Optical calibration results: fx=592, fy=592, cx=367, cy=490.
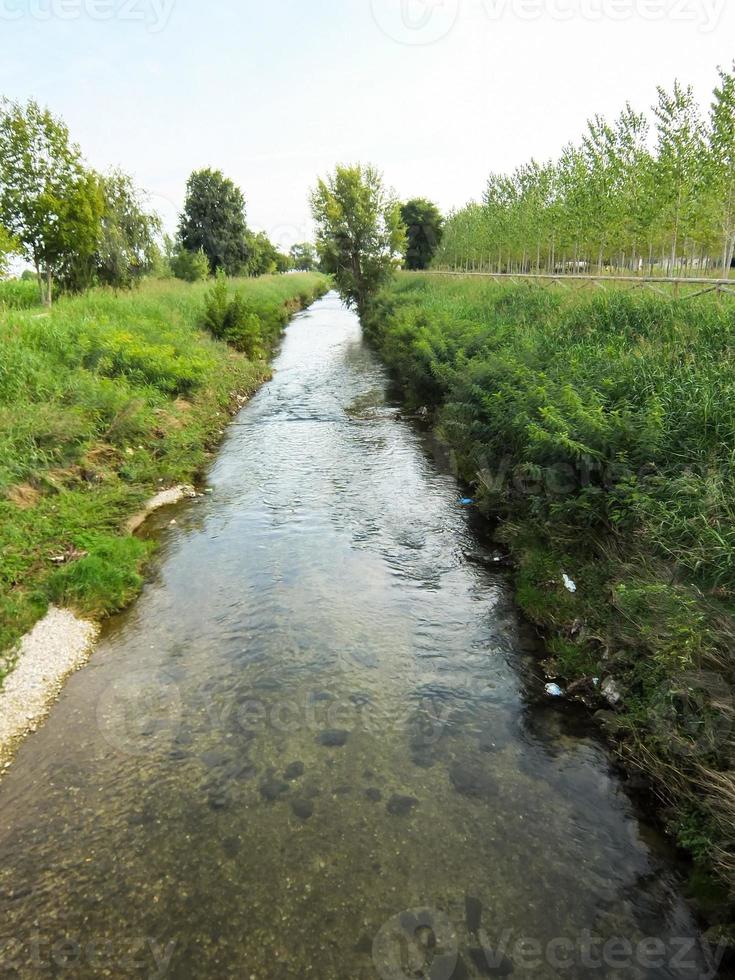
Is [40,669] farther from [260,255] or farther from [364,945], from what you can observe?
[260,255]

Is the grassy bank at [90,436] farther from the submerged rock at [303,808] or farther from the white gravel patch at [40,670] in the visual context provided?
the submerged rock at [303,808]

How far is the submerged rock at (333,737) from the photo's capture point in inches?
223

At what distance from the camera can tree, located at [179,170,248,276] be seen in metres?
51.9

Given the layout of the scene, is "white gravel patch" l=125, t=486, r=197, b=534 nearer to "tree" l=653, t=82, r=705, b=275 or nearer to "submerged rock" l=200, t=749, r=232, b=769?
"submerged rock" l=200, t=749, r=232, b=769

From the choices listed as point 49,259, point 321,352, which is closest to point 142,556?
point 49,259

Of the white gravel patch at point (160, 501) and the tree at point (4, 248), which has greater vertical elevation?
the tree at point (4, 248)

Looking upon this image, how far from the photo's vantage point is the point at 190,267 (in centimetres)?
4241

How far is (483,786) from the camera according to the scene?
5.21 m

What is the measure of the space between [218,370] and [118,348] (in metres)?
5.08

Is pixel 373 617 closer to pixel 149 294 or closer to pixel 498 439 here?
pixel 498 439

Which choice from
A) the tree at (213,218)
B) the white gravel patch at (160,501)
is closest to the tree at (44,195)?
the white gravel patch at (160,501)

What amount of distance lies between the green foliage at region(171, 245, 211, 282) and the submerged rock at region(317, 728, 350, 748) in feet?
129

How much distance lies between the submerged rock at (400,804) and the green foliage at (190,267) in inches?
1579

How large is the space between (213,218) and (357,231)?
20.0 metres
